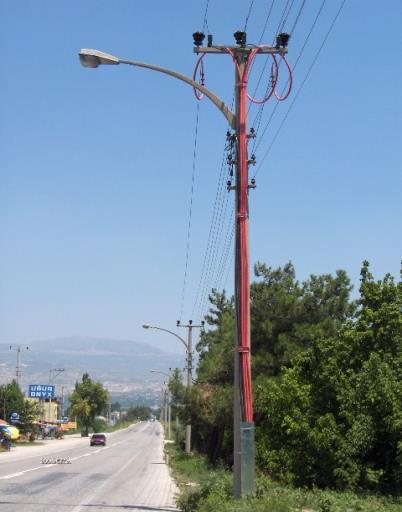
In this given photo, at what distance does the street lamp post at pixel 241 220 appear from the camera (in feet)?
41.0

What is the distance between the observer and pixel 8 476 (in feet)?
91.1

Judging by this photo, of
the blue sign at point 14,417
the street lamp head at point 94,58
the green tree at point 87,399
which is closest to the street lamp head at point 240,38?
the street lamp head at point 94,58

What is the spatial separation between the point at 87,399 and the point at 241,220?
13897 centimetres

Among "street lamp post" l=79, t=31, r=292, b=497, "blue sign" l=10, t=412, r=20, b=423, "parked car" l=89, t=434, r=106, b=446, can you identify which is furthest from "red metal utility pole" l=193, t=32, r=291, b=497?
"blue sign" l=10, t=412, r=20, b=423

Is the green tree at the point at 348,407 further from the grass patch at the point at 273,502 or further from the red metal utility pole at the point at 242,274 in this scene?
the red metal utility pole at the point at 242,274

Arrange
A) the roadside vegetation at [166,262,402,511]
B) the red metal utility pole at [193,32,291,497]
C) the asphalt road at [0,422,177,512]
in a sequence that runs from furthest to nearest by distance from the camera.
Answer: the asphalt road at [0,422,177,512]
the roadside vegetation at [166,262,402,511]
the red metal utility pole at [193,32,291,497]

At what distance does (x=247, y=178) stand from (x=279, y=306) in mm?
14755

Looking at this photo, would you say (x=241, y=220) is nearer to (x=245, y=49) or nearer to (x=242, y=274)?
(x=242, y=274)

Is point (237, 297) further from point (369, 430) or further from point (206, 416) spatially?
point (206, 416)

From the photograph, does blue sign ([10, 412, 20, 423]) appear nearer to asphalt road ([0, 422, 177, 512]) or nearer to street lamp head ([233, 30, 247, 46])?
asphalt road ([0, 422, 177, 512])

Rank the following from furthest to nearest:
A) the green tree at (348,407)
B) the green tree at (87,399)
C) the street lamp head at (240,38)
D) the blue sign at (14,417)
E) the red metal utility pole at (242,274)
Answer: the green tree at (87,399) < the blue sign at (14,417) < the green tree at (348,407) < the street lamp head at (240,38) < the red metal utility pole at (242,274)

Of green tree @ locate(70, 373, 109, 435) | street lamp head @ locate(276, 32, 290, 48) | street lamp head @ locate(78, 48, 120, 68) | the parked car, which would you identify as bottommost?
the parked car

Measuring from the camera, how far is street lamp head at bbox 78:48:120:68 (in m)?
12.6

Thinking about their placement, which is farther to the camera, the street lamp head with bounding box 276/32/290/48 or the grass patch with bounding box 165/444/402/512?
the street lamp head with bounding box 276/32/290/48
